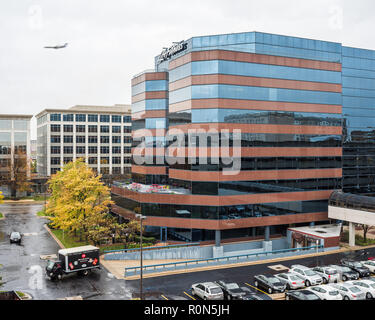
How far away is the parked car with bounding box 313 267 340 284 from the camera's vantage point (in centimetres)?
3784

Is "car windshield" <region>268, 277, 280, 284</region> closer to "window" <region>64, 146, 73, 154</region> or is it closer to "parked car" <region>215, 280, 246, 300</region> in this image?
"parked car" <region>215, 280, 246, 300</region>

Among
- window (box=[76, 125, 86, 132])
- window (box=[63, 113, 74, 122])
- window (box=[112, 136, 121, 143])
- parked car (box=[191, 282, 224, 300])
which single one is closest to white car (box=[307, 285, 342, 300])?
parked car (box=[191, 282, 224, 300])

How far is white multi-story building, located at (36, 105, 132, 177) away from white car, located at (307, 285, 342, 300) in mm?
99485

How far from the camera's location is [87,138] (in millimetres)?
127188

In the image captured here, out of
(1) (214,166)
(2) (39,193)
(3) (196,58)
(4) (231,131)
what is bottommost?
(2) (39,193)

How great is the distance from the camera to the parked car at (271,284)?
34219 millimetres

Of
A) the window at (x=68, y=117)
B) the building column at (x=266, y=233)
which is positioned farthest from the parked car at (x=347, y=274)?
the window at (x=68, y=117)

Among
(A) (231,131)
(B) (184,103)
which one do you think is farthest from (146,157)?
(A) (231,131)

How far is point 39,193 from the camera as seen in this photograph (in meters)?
121

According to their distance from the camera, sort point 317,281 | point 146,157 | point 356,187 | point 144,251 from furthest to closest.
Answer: point 146,157 → point 356,187 → point 144,251 → point 317,281

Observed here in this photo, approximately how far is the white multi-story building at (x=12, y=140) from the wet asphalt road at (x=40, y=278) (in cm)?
6180
